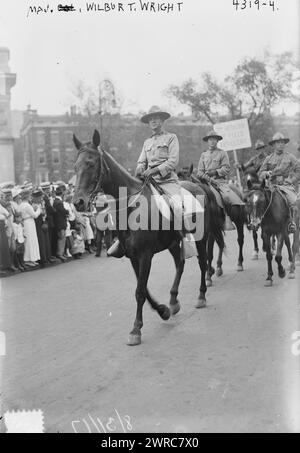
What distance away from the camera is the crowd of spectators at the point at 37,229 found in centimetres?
1151

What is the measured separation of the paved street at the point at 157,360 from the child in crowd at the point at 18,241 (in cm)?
293

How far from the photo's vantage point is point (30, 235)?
1204cm

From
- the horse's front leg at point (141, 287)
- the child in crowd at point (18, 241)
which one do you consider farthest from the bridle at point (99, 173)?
the child in crowd at point (18, 241)

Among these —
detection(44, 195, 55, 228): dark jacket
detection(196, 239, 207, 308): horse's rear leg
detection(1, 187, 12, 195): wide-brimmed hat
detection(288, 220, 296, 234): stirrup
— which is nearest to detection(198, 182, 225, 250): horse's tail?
detection(196, 239, 207, 308): horse's rear leg

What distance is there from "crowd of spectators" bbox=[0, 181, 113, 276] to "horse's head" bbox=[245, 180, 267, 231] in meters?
3.73

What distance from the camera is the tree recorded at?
20234mm

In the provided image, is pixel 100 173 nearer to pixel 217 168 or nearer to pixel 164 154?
pixel 164 154

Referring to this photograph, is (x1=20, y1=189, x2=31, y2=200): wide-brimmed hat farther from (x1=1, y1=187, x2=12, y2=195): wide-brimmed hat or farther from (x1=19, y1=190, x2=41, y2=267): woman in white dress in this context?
(x1=1, y1=187, x2=12, y2=195): wide-brimmed hat

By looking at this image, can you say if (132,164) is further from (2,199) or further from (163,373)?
(163,373)

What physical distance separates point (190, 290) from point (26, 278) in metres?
3.90

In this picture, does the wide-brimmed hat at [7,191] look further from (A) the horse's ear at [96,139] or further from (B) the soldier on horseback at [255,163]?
(A) the horse's ear at [96,139]

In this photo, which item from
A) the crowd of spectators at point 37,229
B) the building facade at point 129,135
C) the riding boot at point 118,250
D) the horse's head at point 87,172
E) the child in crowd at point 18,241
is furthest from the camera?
the building facade at point 129,135

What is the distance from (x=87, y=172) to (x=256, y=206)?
155 inches

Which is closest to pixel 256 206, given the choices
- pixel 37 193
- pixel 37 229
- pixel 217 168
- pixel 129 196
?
pixel 217 168
